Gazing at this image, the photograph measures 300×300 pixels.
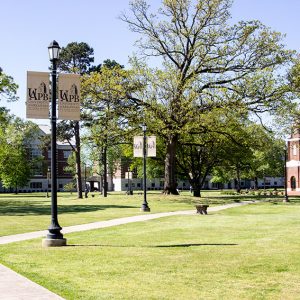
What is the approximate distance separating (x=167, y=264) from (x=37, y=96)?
6.59 m

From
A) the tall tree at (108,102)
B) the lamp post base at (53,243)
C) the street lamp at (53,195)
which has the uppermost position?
the tall tree at (108,102)

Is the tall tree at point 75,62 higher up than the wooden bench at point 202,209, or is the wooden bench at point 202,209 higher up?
the tall tree at point 75,62

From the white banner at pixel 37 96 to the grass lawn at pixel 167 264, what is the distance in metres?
3.71

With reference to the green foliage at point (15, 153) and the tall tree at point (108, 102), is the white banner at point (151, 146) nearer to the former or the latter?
the tall tree at point (108, 102)

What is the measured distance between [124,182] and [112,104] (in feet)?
287

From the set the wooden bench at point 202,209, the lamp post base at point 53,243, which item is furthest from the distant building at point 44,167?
the lamp post base at point 53,243

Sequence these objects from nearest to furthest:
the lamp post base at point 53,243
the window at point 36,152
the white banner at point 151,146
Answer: the lamp post base at point 53,243
the white banner at point 151,146
the window at point 36,152

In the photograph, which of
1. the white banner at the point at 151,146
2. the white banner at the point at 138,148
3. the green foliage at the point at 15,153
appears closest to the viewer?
the white banner at the point at 151,146

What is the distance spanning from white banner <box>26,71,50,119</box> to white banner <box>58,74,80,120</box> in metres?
0.43

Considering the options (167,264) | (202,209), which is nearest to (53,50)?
(167,264)

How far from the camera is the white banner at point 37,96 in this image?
1500 centimetres

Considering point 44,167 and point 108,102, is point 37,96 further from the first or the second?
point 44,167

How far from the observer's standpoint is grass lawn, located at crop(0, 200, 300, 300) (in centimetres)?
861

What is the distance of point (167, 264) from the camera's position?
36.9 feet
